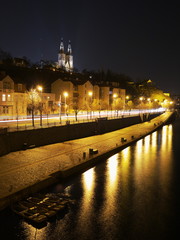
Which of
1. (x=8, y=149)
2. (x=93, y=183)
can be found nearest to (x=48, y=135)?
(x=8, y=149)

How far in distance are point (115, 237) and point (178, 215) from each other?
3888 millimetres

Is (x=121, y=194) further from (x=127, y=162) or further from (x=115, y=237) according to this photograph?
(x=127, y=162)

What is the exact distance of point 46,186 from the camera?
14367mm

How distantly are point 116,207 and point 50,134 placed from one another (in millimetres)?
15166

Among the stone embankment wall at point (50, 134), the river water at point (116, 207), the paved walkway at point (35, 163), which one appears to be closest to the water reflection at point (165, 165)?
the river water at point (116, 207)

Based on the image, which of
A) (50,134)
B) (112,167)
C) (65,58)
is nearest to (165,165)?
(112,167)

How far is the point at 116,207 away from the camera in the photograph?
1239cm

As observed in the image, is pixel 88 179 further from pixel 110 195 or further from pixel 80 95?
pixel 80 95

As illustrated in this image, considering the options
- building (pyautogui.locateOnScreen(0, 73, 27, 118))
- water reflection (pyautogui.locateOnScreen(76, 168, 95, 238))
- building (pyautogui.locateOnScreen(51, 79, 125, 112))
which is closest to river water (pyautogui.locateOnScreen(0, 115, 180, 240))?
water reflection (pyautogui.locateOnScreen(76, 168, 95, 238))

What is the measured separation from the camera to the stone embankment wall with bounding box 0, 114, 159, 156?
69.7 feet

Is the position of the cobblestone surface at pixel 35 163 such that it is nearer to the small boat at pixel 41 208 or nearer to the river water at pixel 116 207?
the small boat at pixel 41 208

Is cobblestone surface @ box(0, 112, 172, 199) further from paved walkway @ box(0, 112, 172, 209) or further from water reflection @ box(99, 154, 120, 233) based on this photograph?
water reflection @ box(99, 154, 120, 233)

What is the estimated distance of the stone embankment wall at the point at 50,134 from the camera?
21.2 metres

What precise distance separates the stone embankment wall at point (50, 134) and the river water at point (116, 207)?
304 inches
